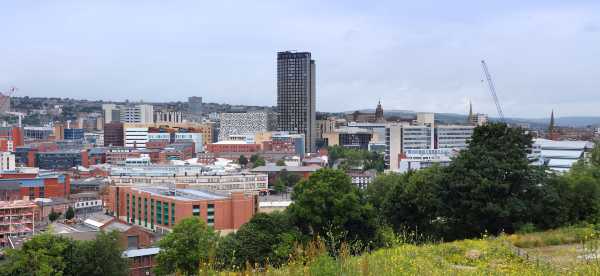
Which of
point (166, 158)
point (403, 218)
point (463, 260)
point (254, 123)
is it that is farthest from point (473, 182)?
point (254, 123)

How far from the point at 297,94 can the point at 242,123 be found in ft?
38.1

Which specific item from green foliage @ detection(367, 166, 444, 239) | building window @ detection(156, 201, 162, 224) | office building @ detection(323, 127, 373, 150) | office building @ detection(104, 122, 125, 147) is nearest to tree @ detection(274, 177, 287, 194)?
building window @ detection(156, 201, 162, 224)

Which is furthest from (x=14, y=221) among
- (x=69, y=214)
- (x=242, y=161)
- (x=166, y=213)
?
(x=242, y=161)

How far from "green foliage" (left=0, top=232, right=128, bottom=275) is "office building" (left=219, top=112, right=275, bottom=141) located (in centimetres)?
8052

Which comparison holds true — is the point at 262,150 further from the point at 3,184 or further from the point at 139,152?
the point at 3,184

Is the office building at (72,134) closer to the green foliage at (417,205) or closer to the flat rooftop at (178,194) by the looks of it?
the flat rooftop at (178,194)

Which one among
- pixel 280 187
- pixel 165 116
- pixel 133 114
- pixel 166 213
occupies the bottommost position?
pixel 280 187

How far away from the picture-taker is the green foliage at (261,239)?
15.5 metres

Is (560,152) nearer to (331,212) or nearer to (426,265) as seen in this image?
(331,212)

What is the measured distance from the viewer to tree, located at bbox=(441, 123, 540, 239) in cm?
1304

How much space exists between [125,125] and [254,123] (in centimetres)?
2423

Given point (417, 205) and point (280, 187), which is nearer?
point (417, 205)

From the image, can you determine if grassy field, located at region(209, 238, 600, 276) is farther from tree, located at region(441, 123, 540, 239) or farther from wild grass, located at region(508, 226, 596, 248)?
tree, located at region(441, 123, 540, 239)

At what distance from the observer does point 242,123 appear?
98688mm
